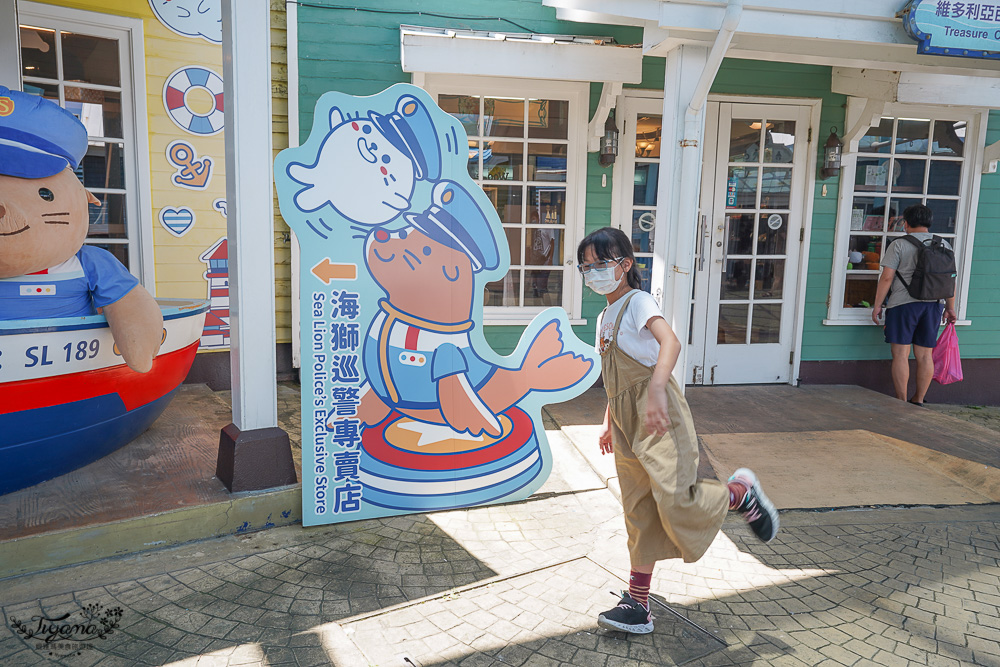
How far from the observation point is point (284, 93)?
5344 millimetres

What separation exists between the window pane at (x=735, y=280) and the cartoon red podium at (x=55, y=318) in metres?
4.48

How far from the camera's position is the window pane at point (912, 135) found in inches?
241

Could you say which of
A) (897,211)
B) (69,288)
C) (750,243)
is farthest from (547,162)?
(69,288)

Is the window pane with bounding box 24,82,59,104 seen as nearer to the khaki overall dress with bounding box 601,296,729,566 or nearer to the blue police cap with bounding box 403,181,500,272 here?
the blue police cap with bounding box 403,181,500,272

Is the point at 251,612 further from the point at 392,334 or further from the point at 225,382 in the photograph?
the point at 225,382

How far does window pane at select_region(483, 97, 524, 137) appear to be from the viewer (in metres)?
5.55

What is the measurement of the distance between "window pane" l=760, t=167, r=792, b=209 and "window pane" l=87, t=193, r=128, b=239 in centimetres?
518

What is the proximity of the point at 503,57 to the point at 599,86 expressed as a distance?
120 cm

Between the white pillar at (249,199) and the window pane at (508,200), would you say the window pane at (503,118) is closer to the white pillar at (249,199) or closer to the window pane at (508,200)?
the window pane at (508,200)

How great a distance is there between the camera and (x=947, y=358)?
601 centimetres

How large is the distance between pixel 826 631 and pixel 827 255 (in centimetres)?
443

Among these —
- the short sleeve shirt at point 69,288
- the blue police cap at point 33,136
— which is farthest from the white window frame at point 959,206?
the blue police cap at point 33,136

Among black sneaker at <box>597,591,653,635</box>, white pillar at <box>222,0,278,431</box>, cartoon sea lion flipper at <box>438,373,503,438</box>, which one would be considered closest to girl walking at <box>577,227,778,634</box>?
black sneaker at <box>597,591,653,635</box>

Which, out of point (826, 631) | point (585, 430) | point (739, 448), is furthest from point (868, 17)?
point (826, 631)
